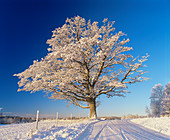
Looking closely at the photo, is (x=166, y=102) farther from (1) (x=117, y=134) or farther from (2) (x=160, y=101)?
(1) (x=117, y=134)

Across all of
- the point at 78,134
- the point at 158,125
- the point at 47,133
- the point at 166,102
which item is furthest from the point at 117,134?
the point at 166,102

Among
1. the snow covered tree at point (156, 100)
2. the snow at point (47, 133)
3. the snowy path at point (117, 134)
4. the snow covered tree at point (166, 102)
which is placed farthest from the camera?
the snow covered tree at point (156, 100)

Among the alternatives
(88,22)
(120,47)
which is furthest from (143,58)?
(88,22)

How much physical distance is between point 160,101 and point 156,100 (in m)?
1.10

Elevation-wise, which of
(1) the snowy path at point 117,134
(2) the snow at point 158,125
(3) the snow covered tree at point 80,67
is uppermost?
(3) the snow covered tree at point 80,67

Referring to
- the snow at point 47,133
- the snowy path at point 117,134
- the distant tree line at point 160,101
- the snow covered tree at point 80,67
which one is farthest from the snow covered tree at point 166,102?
the snow at point 47,133

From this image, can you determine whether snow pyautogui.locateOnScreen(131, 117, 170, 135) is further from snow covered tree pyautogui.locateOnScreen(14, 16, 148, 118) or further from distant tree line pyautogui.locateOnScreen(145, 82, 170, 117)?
distant tree line pyautogui.locateOnScreen(145, 82, 170, 117)

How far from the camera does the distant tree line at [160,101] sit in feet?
115

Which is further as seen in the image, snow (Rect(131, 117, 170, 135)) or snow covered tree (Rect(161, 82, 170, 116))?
snow covered tree (Rect(161, 82, 170, 116))

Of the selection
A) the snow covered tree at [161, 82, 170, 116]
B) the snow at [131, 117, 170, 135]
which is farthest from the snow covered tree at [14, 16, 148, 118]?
the snow covered tree at [161, 82, 170, 116]

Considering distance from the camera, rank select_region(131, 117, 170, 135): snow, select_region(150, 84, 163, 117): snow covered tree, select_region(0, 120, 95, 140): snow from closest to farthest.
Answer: select_region(0, 120, 95, 140): snow → select_region(131, 117, 170, 135): snow → select_region(150, 84, 163, 117): snow covered tree

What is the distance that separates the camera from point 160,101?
37906mm

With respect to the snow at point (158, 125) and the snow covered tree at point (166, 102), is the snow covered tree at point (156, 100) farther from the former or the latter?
the snow at point (158, 125)

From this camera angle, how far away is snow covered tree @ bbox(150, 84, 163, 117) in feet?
125
